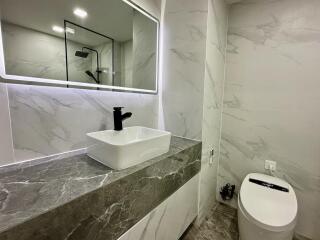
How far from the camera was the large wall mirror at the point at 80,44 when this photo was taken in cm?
79

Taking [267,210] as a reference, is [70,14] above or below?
above

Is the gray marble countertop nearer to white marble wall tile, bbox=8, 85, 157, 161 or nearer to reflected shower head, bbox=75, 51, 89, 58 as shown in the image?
white marble wall tile, bbox=8, 85, 157, 161

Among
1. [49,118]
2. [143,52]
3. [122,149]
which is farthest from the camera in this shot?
[143,52]

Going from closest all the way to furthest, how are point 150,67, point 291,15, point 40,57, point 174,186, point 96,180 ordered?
point 96,180
point 40,57
point 174,186
point 291,15
point 150,67

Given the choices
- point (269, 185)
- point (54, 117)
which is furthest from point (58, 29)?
point (269, 185)

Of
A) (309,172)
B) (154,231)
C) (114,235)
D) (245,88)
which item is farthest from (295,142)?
(114,235)

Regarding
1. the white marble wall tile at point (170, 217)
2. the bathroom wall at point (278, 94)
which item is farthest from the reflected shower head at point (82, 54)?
the bathroom wall at point (278, 94)

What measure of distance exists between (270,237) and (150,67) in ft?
4.93

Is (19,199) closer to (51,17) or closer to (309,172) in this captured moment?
(51,17)

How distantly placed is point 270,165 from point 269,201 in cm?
46

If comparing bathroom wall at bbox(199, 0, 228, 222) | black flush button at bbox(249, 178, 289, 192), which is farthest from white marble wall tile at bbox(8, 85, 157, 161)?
black flush button at bbox(249, 178, 289, 192)

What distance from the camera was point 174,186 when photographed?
3.67 feet

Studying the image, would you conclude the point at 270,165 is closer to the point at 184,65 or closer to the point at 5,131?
the point at 184,65

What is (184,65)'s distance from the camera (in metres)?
1.42
